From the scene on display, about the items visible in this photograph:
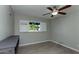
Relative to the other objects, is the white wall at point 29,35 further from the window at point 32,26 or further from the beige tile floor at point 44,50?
the beige tile floor at point 44,50

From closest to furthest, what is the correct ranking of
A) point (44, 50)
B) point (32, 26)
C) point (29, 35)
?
point (44, 50)
point (29, 35)
point (32, 26)

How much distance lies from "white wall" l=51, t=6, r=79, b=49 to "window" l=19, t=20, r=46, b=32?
1076 millimetres

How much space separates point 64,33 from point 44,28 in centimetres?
186

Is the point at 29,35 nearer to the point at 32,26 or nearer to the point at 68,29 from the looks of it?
the point at 32,26

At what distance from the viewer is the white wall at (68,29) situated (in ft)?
13.2

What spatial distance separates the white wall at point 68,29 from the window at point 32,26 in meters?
1.08

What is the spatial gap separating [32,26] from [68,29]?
8.03 ft

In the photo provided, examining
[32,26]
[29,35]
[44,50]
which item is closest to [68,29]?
[44,50]

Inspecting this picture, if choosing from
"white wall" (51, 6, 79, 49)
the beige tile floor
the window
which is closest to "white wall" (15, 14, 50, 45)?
the window

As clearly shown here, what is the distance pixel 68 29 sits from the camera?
4.63 metres

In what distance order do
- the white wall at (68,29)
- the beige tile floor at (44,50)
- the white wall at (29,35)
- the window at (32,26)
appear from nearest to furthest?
1. the beige tile floor at (44,50)
2. the white wall at (68,29)
3. the white wall at (29,35)
4. the window at (32,26)

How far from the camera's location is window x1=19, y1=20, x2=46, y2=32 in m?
5.31

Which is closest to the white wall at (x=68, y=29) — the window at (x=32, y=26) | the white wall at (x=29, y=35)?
the white wall at (x=29, y=35)

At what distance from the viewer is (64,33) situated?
5.02m
